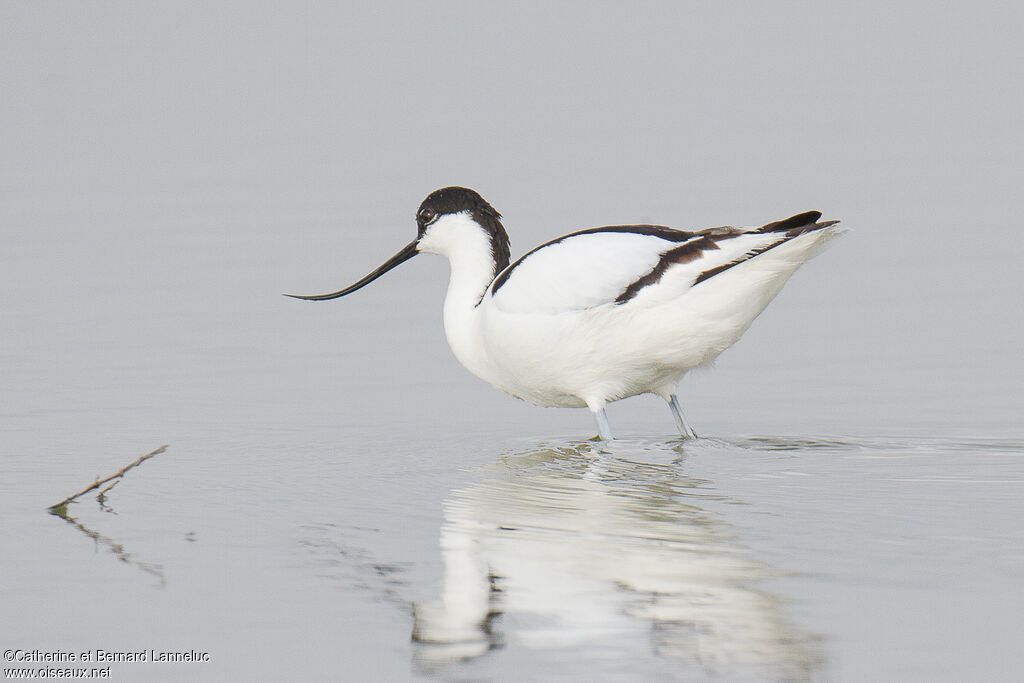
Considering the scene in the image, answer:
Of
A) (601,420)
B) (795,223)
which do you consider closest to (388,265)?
(601,420)

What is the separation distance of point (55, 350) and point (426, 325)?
8.09 ft

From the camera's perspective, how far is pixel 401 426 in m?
8.24

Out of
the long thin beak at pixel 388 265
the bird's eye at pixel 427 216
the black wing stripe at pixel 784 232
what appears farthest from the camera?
the long thin beak at pixel 388 265

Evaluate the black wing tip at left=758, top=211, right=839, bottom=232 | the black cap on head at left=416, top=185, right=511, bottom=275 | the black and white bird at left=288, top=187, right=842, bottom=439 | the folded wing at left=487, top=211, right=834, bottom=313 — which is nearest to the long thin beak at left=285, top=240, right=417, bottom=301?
the black cap on head at left=416, top=185, right=511, bottom=275

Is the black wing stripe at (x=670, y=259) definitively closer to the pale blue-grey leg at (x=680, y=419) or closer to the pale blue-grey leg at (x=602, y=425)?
the pale blue-grey leg at (x=602, y=425)

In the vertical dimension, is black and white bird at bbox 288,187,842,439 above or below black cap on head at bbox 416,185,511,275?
below

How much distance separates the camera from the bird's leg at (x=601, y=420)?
7785 millimetres

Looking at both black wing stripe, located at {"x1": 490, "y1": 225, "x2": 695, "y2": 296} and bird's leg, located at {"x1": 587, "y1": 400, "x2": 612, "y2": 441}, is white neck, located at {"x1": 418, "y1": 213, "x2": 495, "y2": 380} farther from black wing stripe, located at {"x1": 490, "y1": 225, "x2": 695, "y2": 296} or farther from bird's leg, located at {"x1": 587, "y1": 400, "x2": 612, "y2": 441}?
bird's leg, located at {"x1": 587, "y1": 400, "x2": 612, "y2": 441}

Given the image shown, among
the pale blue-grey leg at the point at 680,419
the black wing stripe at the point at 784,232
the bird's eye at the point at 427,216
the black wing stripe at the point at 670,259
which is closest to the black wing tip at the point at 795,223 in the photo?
the black wing stripe at the point at 784,232

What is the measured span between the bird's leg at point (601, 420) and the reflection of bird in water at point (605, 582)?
1.05 m

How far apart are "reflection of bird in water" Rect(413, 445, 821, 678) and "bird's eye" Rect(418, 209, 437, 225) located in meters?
2.43

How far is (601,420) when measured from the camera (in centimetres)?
781

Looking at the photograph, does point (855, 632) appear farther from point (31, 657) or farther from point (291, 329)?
point (291, 329)

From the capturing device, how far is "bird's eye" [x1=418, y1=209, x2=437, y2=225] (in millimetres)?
8766
